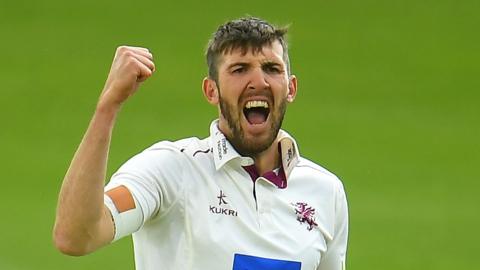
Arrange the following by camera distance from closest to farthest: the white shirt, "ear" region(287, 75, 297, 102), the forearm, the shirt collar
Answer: the forearm → the white shirt → the shirt collar → "ear" region(287, 75, 297, 102)

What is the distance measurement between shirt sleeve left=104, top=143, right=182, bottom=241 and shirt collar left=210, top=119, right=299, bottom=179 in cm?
9

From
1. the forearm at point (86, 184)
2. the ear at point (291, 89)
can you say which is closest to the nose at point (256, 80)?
the ear at point (291, 89)

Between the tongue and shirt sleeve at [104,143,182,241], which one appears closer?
shirt sleeve at [104,143,182,241]

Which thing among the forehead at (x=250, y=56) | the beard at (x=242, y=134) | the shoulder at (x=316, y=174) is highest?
the forehead at (x=250, y=56)

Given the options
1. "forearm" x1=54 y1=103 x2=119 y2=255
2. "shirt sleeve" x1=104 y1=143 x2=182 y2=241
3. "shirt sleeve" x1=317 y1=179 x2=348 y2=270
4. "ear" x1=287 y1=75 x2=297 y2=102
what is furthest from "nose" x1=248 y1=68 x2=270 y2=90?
"forearm" x1=54 y1=103 x2=119 y2=255

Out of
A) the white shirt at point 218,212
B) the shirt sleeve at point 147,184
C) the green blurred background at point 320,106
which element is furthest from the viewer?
the green blurred background at point 320,106

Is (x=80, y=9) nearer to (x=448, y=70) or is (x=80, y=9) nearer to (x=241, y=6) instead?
(x=241, y=6)

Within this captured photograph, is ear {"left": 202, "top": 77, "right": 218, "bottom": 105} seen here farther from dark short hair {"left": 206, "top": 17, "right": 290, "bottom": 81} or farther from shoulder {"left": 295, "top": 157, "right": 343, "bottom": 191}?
shoulder {"left": 295, "top": 157, "right": 343, "bottom": 191}

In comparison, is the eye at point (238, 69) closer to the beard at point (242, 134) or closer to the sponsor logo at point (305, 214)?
the beard at point (242, 134)

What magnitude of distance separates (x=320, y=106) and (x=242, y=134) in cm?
311

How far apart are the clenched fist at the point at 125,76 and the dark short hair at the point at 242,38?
44 cm

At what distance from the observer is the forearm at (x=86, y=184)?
7.13ft

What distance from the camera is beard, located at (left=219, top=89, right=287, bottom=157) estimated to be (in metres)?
2.62

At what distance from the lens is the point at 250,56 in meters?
2.60
